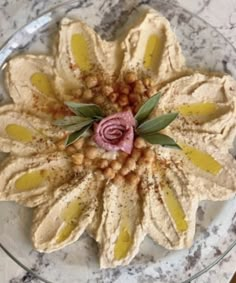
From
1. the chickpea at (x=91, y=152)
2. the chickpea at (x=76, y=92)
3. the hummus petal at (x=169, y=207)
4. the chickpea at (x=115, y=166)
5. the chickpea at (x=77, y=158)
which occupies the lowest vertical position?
the hummus petal at (x=169, y=207)

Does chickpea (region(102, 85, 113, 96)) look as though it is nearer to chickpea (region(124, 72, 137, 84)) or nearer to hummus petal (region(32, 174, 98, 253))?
chickpea (region(124, 72, 137, 84))

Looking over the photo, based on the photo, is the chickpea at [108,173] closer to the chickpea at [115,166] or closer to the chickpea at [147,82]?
the chickpea at [115,166]

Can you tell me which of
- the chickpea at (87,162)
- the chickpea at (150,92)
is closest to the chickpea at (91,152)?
the chickpea at (87,162)

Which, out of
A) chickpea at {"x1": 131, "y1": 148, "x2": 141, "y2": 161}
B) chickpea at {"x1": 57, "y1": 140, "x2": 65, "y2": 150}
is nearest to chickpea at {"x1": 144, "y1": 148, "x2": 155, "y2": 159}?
chickpea at {"x1": 131, "y1": 148, "x2": 141, "y2": 161}

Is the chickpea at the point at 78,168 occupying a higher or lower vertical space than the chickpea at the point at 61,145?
lower
